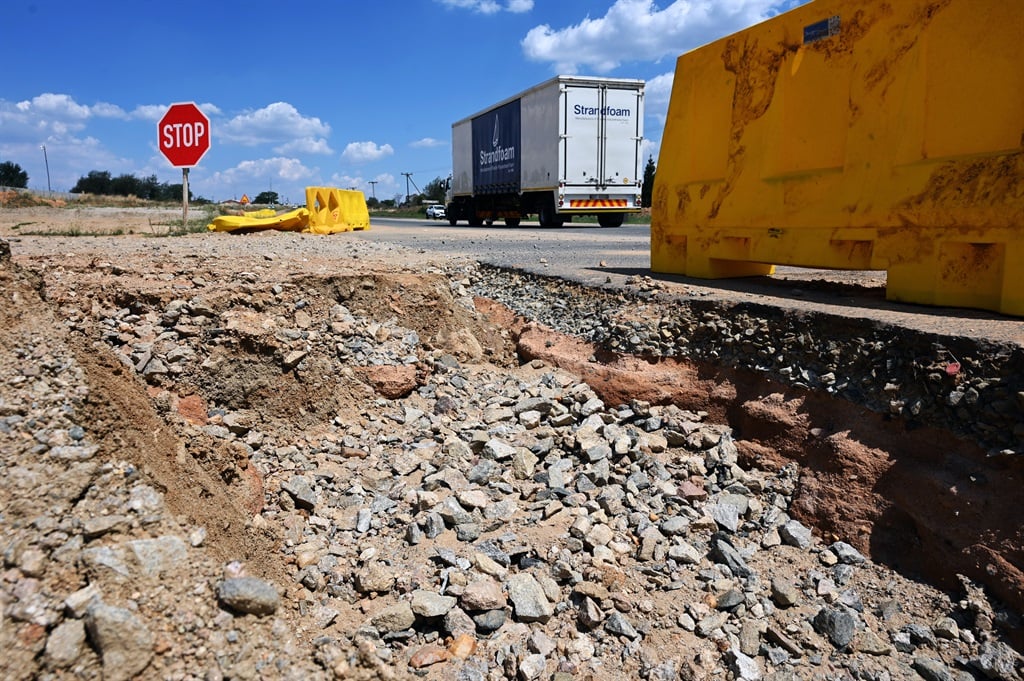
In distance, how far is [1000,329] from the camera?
298cm

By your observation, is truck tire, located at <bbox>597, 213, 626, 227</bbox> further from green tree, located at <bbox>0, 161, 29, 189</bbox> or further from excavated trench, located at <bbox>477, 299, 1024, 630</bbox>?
green tree, located at <bbox>0, 161, 29, 189</bbox>

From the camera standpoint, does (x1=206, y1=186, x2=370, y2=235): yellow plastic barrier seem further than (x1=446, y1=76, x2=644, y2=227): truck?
No

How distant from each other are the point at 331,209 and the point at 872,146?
13.0 metres

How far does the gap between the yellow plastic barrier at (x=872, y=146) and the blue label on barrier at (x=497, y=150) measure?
1706 centimetres

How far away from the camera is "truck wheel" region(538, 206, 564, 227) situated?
2055 cm

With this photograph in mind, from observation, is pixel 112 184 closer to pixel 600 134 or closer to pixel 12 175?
pixel 12 175

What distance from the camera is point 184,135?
40.5 ft

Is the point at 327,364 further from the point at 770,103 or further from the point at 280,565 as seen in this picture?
the point at 770,103

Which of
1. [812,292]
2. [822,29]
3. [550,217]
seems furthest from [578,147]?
[812,292]

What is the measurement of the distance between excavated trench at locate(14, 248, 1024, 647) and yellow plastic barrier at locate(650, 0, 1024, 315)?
3.31 feet

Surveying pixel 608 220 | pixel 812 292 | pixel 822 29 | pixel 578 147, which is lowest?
pixel 812 292

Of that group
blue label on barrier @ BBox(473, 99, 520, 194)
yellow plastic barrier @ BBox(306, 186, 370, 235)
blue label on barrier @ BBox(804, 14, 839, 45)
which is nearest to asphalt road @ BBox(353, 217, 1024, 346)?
blue label on barrier @ BBox(804, 14, 839, 45)

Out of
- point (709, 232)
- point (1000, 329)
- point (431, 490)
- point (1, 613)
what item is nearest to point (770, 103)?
point (709, 232)

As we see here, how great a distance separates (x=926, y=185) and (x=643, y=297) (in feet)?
6.07
